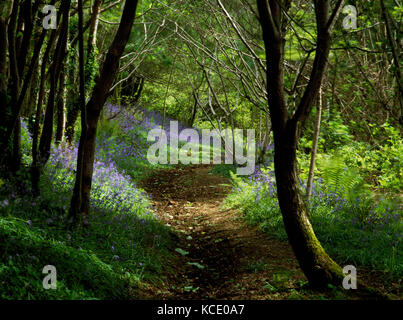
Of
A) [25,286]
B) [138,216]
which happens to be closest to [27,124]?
[138,216]

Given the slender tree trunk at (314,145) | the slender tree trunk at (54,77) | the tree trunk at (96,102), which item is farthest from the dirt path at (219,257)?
the slender tree trunk at (54,77)

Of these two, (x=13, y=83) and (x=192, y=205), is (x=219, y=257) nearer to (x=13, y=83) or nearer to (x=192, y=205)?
(x=192, y=205)

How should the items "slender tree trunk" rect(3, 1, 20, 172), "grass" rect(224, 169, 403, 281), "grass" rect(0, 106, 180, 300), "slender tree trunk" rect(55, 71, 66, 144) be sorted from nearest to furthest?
1. "grass" rect(0, 106, 180, 300)
2. "grass" rect(224, 169, 403, 281)
3. "slender tree trunk" rect(3, 1, 20, 172)
4. "slender tree trunk" rect(55, 71, 66, 144)

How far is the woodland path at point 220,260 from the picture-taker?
12.2ft

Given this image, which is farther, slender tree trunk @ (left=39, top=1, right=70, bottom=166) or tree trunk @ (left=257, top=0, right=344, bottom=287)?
slender tree trunk @ (left=39, top=1, right=70, bottom=166)

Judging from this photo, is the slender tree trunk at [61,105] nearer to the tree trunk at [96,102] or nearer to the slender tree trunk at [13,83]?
the slender tree trunk at [13,83]

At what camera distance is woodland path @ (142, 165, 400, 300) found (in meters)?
3.70

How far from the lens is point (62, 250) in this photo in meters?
3.22

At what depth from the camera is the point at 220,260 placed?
16.0 ft

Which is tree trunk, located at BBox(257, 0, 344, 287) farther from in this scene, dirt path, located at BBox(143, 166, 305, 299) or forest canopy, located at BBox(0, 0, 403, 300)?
dirt path, located at BBox(143, 166, 305, 299)

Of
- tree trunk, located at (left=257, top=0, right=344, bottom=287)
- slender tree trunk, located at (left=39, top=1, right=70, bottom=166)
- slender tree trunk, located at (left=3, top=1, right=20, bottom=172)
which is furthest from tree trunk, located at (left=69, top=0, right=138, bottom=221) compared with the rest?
tree trunk, located at (left=257, top=0, right=344, bottom=287)

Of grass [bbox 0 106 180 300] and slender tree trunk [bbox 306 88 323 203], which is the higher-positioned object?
slender tree trunk [bbox 306 88 323 203]

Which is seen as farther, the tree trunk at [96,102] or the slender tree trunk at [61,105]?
the slender tree trunk at [61,105]
